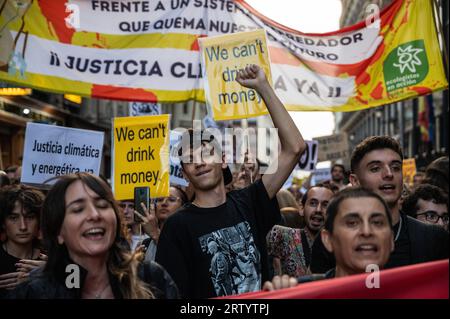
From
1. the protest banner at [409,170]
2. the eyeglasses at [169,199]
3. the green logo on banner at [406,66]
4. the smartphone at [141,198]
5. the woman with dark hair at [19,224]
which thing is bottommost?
the woman with dark hair at [19,224]

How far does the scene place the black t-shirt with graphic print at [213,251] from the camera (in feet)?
12.5

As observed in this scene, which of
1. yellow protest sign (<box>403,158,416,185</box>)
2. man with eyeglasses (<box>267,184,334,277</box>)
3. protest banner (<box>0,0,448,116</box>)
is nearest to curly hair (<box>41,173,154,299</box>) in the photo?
man with eyeglasses (<box>267,184,334,277</box>)

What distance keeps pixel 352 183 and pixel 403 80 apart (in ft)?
8.94

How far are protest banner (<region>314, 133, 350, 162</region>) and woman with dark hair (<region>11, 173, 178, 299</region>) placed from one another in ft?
42.5

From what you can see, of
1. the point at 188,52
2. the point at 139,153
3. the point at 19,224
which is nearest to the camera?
the point at 19,224

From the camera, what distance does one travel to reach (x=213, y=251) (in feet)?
12.5

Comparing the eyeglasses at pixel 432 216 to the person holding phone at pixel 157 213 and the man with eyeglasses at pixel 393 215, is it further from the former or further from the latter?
the person holding phone at pixel 157 213

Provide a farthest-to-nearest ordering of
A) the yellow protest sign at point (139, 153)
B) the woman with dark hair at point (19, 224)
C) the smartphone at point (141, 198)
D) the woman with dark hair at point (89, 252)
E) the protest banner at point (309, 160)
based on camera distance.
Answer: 1. the protest banner at point (309, 160)
2. the yellow protest sign at point (139, 153)
3. the smartphone at point (141, 198)
4. the woman with dark hair at point (19, 224)
5. the woman with dark hair at point (89, 252)

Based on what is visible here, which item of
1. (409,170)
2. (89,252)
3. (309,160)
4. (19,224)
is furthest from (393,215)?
(409,170)

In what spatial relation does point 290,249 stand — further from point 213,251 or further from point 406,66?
point 406,66

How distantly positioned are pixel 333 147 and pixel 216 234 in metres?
12.4

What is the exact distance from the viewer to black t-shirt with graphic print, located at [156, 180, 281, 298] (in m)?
3.81

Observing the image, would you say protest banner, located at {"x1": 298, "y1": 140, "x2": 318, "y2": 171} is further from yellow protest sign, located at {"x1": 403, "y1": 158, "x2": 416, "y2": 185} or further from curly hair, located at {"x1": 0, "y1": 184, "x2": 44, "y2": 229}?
curly hair, located at {"x1": 0, "y1": 184, "x2": 44, "y2": 229}

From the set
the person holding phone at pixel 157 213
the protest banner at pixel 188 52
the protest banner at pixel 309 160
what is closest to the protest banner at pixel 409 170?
the protest banner at pixel 309 160
